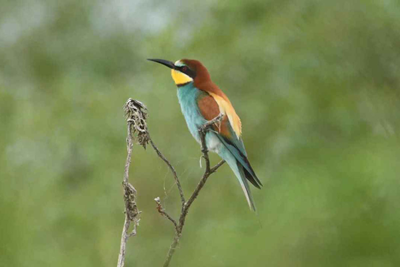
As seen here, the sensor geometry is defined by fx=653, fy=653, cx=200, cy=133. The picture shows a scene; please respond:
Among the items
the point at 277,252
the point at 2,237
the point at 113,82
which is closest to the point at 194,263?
the point at 277,252

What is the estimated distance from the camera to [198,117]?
5.44ft

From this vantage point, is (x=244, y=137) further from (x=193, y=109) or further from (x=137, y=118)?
→ (x=137, y=118)

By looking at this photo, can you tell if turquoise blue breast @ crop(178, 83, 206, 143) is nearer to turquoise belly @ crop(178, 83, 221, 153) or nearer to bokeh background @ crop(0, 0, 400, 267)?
turquoise belly @ crop(178, 83, 221, 153)

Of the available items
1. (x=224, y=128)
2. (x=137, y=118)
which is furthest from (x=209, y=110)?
(x=137, y=118)

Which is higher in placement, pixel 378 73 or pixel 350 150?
pixel 378 73

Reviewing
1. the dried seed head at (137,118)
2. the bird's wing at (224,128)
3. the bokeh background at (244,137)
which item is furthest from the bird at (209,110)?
the dried seed head at (137,118)

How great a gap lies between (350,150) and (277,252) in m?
0.54

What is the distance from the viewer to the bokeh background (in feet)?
6.78

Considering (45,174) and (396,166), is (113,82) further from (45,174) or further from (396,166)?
(396,166)

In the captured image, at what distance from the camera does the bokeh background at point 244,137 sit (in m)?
2.07

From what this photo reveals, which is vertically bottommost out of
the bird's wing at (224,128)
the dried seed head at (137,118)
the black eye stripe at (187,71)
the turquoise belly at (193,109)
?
the dried seed head at (137,118)

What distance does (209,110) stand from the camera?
1593 mm

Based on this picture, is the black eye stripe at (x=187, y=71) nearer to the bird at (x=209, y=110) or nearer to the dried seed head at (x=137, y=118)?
the bird at (x=209, y=110)

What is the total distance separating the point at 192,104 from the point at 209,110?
0.08m
